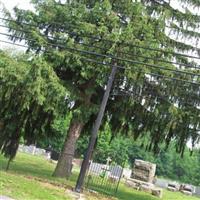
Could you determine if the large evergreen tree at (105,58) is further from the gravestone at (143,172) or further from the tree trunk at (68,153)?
the gravestone at (143,172)

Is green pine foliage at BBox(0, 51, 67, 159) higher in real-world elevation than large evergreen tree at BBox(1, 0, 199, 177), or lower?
lower

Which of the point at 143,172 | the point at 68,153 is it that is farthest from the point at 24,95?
the point at 143,172

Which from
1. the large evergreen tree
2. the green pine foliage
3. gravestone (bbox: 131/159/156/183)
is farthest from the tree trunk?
gravestone (bbox: 131/159/156/183)

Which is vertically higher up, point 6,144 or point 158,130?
point 158,130

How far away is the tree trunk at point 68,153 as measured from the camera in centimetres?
1986

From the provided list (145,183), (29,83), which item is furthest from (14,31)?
(145,183)

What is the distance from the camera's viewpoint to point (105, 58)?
18406 mm

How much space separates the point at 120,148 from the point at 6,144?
5413 cm

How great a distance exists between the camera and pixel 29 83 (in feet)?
55.6

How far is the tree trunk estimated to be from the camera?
19.9 meters

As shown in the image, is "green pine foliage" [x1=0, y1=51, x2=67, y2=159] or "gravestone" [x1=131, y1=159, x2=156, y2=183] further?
"gravestone" [x1=131, y1=159, x2=156, y2=183]

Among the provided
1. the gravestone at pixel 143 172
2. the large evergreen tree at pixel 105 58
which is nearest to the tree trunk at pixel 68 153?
the large evergreen tree at pixel 105 58

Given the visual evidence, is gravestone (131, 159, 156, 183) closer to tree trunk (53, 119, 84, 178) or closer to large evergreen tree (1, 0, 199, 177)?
large evergreen tree (1, 0, 199, 177)

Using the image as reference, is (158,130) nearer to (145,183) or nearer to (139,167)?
(145,183)
